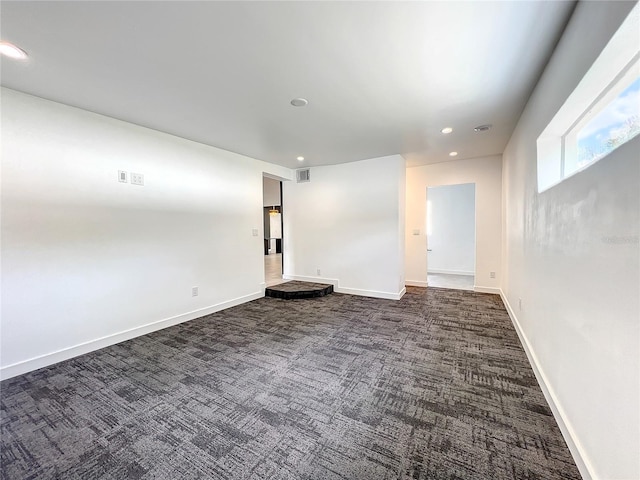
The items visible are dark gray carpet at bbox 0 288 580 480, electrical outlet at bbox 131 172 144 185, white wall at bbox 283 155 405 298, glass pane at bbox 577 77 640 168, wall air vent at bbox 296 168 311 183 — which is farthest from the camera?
wall air vent at bbox 296 168 311 183

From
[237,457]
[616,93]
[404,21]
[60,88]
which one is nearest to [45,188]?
[60,88]

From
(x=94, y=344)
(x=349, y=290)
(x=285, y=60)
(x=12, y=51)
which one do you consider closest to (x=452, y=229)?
(x=349, y=290)

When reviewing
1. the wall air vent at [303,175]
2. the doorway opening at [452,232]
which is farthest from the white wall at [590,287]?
the doorway opening at [452,232]

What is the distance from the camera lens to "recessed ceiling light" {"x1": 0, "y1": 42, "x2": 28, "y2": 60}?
168cm

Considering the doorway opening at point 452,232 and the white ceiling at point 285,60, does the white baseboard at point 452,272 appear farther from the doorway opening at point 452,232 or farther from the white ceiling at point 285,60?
the white ceiling at point 285,60

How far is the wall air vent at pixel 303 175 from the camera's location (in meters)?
5.29

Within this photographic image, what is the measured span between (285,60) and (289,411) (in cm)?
249

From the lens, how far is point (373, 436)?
1536 millimetres

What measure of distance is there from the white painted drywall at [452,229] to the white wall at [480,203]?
5.52 ft

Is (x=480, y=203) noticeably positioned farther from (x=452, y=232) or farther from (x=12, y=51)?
(x=12, y=51)

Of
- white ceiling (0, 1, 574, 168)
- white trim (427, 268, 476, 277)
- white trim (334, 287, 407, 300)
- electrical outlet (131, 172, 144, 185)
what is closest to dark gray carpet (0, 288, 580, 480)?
white trim (334, 287, 407, 300)

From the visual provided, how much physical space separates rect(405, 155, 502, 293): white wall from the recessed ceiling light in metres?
5.43

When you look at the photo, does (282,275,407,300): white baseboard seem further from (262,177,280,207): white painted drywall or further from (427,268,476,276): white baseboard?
(262,177,280,207): white painted drywall

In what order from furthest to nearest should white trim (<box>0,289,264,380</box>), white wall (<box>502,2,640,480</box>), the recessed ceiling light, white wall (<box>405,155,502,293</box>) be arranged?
white wall (<box>405,155,502,293</box>), white trim (<box>0,289,264,380</box>), the recessed ceiling light, white wall (<box>502,2,640,480</box>)
